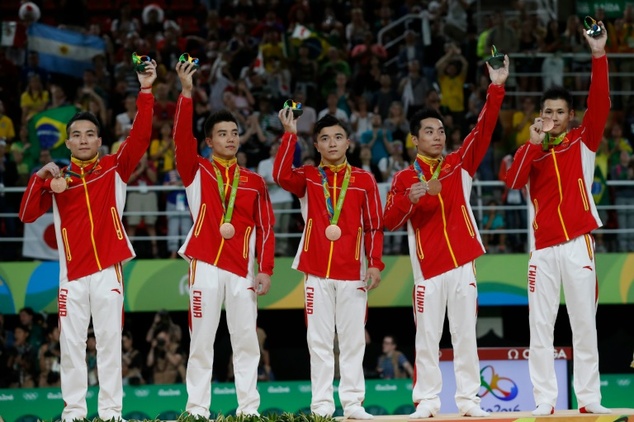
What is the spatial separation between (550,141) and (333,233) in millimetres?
1735

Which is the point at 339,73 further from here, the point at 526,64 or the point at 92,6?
the point at 92,6

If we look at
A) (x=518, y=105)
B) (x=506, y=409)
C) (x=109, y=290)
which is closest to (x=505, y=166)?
(x=518, y=105)

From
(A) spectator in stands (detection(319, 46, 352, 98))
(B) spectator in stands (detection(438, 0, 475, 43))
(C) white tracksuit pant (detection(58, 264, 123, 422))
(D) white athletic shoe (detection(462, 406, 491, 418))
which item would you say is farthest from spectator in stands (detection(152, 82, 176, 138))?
(D) white athletic shoe (detection(462, 406, 491, 418))

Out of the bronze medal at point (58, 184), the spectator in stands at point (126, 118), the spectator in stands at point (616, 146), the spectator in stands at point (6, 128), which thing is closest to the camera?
the bronze medal at point (58, 184)

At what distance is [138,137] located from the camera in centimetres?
857

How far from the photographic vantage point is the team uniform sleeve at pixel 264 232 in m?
8.81

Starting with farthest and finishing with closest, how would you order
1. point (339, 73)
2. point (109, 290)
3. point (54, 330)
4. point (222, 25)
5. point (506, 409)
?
point (222, 25)
point (339, 73)
point (54, 330)
point (506, 409)
point (109, 290)

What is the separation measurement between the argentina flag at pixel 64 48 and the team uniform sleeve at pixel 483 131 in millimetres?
8678

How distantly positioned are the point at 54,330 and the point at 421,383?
20.3ft

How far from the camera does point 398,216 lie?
866 cm

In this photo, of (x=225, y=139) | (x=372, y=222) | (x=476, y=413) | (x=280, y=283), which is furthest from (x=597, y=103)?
(x=280, y=283)

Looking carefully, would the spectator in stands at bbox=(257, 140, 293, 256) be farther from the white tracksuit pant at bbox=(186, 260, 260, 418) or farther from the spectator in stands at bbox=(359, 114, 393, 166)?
the white tracksuit pant at bbox=(186, 260, 260, 418)

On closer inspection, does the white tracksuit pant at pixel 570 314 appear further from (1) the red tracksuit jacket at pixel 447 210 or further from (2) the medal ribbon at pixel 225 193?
(2) the medal ribbon at pixel 225 193

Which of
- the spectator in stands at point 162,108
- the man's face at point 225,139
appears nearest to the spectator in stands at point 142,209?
the spectator in stands at point 162,108
